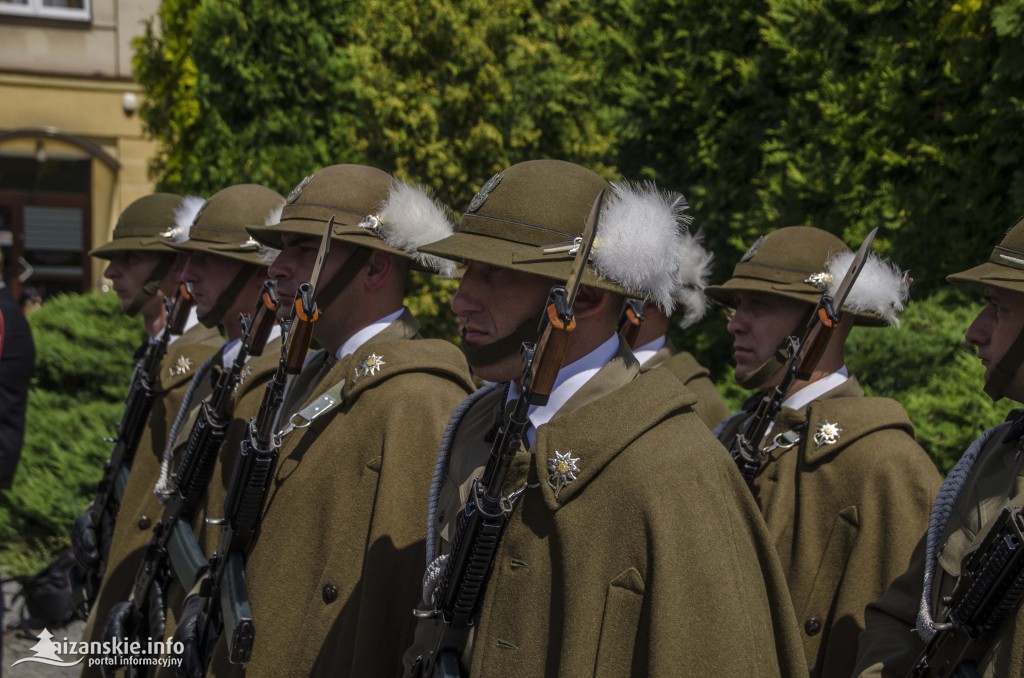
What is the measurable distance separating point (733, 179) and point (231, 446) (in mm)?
4326

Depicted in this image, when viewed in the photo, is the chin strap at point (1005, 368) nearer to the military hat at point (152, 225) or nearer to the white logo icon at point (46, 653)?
the military hat at point (152, 225)

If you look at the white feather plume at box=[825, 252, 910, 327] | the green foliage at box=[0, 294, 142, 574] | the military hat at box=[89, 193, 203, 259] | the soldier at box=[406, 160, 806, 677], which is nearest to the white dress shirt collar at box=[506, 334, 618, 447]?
the soldier at box=[406, 160, 806, 677]

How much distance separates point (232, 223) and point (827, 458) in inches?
110

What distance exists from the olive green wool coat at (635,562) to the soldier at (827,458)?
1.24m

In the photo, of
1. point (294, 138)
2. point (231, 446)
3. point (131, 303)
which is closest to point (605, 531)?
point (231, 446)

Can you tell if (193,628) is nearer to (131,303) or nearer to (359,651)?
(359,651)

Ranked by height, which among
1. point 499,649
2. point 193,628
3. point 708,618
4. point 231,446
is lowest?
point 193,628

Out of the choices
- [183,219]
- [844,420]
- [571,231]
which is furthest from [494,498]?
[183,219]

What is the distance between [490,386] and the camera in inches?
123

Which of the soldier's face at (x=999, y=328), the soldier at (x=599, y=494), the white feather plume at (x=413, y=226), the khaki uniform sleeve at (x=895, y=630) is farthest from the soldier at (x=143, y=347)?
the soldier's face at (x=999, y=328)

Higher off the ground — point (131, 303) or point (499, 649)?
point (499, 649)

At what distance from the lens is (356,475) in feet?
11.2

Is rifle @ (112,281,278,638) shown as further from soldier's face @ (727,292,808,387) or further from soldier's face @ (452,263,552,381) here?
soldier's face @ (727,292,808,387)

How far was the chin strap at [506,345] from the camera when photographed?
2857 millimetres
